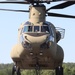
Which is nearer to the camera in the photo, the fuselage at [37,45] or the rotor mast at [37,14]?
the fuselage at [37,45]

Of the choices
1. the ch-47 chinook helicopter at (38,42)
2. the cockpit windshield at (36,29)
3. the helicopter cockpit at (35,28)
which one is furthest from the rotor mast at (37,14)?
the cockpit windshield at (36,29)

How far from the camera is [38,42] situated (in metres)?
22.1

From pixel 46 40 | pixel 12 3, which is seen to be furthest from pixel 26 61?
pixel 12 3

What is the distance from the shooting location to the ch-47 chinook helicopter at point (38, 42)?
22.5 m

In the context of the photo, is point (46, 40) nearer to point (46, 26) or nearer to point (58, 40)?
point (46, 26)

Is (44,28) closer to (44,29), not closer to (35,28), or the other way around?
(44,29)

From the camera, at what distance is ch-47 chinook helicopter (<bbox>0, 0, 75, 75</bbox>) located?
73.7 feet

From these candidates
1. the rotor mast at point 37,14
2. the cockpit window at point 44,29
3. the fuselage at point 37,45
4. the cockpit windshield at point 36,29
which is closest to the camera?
the fuselage at point 37,45

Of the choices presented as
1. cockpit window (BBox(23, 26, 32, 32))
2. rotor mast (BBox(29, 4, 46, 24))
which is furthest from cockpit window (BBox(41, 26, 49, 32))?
cockpit window (BBox(23, 26, 32, 32))

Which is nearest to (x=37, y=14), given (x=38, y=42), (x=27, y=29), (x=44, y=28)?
(x=44, y=28)

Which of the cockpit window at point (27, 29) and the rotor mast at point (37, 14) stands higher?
the rotor mast at point (37, 14)

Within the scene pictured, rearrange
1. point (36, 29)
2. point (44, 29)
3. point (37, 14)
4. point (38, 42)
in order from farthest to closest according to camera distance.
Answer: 1. point (37, 14)
2. point (44, 29)
3. point (36, 29)
4. point (38, 42)

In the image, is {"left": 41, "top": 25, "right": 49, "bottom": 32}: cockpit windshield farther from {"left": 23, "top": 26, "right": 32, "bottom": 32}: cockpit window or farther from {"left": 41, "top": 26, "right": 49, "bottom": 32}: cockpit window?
{"left": 23, "top": 26, "right": 32, "bottom": 32}: cockpit window

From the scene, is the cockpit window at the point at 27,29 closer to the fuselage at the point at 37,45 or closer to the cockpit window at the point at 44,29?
the fuselage at the point at 37,45
